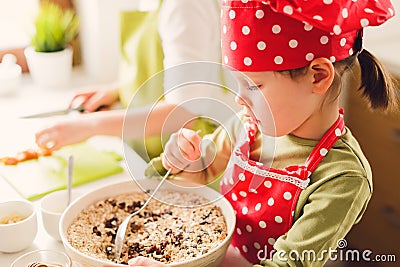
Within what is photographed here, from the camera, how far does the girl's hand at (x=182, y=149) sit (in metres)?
0.94

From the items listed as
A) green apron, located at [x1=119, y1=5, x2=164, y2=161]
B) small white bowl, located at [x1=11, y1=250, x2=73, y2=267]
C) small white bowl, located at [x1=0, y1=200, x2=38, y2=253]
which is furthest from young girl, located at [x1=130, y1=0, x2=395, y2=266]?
green apron, located at [x1=119, y1=5, x2=164, y2=161]

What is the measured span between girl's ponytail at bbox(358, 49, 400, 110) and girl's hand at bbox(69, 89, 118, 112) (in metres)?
0.81

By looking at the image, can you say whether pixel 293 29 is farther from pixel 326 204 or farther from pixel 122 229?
pixel 122 229

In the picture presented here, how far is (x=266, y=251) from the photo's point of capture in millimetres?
933

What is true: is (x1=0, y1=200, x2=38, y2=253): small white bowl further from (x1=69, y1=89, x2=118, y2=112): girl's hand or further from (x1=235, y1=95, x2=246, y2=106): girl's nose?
(x1=69, y1=89, x2=118, y2=112): girl's hand

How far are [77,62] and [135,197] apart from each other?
121 cm

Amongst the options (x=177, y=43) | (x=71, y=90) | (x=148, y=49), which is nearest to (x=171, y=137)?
(x=177, y=43)

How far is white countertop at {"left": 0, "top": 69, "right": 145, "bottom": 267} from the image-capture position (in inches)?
39.3

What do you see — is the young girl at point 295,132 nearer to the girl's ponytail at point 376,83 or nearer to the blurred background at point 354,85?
the girl's ponytail at point 376,83

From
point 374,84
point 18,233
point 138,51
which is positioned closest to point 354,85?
point 138,51

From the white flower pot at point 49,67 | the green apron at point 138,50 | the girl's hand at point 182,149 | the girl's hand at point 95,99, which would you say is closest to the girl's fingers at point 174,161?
the girl's hand at point 182,149

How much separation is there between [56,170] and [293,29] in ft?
2.24

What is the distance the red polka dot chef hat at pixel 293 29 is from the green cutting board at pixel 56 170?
0.51 metres

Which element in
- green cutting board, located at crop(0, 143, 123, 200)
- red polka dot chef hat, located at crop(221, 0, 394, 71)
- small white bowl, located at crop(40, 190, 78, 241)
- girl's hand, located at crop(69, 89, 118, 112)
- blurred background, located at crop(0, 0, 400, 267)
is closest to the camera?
red polka dot chef hat, located at crop(221, 0, 394, 71)
